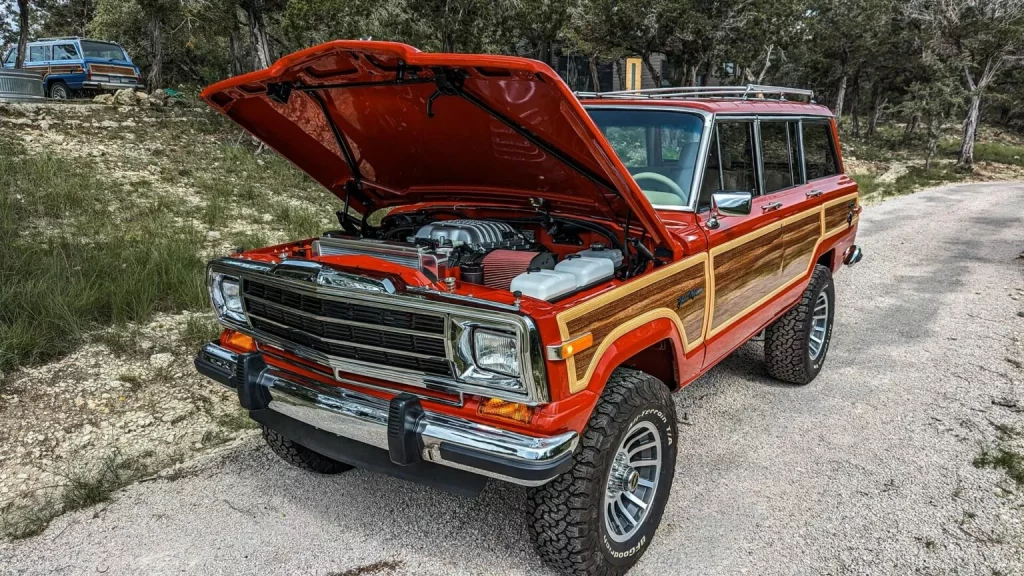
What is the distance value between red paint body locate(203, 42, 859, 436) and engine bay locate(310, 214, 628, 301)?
0.09 m

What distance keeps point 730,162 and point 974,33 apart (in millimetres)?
21088

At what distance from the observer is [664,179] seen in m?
3.45

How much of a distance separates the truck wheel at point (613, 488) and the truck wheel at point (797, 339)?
189 centimetres

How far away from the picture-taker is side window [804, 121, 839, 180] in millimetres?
4605

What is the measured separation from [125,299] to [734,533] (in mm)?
4902

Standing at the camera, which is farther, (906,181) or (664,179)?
(906,181)

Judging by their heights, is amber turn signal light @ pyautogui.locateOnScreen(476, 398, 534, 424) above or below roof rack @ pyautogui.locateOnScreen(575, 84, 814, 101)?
below

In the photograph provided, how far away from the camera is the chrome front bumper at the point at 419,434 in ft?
7.23

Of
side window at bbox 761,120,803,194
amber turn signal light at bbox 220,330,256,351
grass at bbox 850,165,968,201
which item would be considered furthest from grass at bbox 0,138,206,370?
grass at bbox 850,165,968,201

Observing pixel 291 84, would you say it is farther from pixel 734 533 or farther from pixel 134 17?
pixel 134 17

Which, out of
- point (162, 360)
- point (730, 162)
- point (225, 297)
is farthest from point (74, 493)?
point (730, 162)

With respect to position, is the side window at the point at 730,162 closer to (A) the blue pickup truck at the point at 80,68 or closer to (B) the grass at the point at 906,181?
(B) the grass at the point at 906,181

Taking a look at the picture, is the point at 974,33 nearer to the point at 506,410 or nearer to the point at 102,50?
the point at 506,410

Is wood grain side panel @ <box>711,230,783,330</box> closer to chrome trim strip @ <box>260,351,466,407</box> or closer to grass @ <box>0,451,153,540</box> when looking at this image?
chrome trim strip @ <box>260,351,466,407</box>
